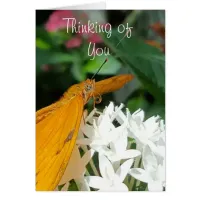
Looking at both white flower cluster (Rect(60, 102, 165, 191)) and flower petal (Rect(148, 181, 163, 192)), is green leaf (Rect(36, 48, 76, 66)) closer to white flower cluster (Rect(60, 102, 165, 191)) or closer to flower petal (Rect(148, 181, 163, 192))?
white flower cluster (Rect(60, 102, 165, 191))

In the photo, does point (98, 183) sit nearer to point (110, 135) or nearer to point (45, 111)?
point (110, 135)

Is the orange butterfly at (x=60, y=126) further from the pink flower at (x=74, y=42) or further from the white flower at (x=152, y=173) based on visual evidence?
the white flower at (x=152, y=173)

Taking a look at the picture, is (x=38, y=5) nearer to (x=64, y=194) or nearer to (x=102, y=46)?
(x=102, y=46)

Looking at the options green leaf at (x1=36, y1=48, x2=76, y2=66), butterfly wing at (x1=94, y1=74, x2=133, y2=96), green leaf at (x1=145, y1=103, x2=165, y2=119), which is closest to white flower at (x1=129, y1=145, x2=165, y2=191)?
green leaf at (x1=145, y1=103, x2=165, y2=119)

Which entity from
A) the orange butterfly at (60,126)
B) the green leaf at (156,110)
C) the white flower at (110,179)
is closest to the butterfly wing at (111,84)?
the orange butterfly at (60,126)
